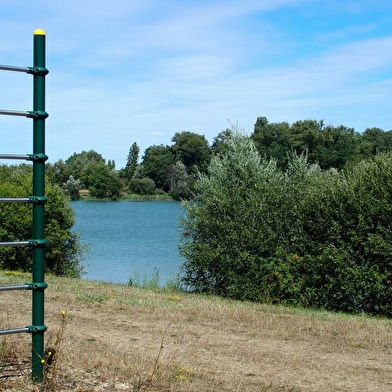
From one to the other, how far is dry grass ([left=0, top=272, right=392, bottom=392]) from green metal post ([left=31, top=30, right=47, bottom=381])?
27 cm

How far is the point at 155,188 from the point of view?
87.6m

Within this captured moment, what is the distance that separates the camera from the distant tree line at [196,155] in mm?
36544

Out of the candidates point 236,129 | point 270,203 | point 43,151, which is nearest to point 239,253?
point 270,203

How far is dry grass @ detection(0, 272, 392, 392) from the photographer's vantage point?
18.7 ft

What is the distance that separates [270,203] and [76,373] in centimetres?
1108

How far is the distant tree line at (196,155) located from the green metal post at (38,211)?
12866 millimetres

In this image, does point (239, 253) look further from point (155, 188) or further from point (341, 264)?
point (155, 188)

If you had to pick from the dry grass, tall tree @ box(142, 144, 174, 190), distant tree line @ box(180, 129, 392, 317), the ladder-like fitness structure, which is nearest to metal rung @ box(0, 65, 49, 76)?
the ladder-like fitness structure

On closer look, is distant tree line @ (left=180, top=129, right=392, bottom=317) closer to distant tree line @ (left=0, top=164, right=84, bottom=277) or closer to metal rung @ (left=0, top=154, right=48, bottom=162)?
distant tree line @ (left=0, top=164, right=84, bottom=277)

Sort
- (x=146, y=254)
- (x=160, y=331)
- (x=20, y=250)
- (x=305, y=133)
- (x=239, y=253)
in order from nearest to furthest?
1. (x=160, y=331)
2. (x=239, y=253)
3. (x=20, y=250)
4. (x=146, y=254)
5. (x=305, y=133)

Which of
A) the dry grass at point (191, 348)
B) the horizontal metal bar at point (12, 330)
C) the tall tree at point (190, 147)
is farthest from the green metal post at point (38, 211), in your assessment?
the tall tree at point (190, 147)

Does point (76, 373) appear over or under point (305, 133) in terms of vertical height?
under

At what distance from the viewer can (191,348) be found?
7711 millimetres

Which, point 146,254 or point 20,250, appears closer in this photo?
point 20,250
